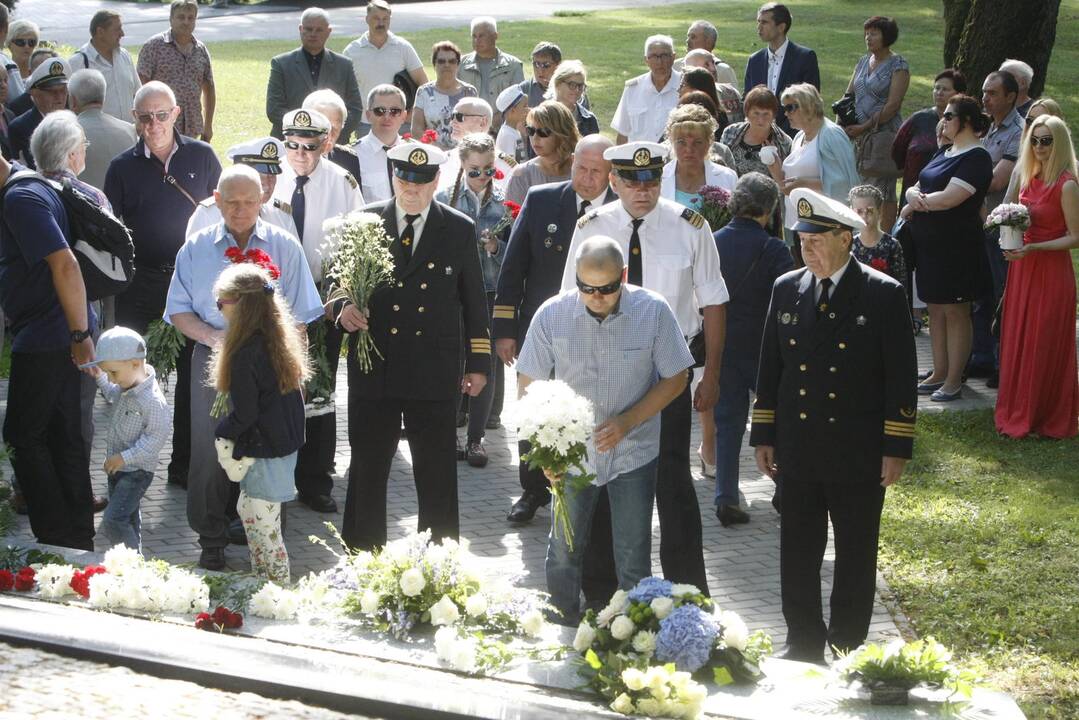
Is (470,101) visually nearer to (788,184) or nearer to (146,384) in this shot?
(788,184)

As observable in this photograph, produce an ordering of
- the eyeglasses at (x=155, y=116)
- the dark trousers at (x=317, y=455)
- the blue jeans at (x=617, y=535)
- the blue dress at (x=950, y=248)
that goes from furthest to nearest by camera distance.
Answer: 1. the blue dress at (x=950, y=248)
2. the eyeglasses at (x=155, y=116)
3. the dark trousers at (x=317, y=455)
4. the blue jeans at (x=617, y=535)

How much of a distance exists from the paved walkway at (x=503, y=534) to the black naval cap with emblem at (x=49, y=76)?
298 centimetres

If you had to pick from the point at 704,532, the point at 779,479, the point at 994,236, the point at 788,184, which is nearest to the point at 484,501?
the point at 704,532

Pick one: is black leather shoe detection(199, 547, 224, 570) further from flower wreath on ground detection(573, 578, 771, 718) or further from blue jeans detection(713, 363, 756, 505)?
blue jeans detection(713, 363, 756, 505)

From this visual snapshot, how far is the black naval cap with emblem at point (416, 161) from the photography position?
8.17 metres

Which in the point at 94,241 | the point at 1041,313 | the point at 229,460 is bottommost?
the point at 229,460

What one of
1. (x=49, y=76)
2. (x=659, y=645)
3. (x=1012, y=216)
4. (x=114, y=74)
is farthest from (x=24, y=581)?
(x=114, y=74)

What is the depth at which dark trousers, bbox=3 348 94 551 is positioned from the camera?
322 inches

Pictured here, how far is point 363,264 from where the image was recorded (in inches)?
317

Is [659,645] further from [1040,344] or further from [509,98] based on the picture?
[509,98]

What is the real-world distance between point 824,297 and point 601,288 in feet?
3.48

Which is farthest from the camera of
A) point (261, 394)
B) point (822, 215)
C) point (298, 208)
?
point (298, 208)

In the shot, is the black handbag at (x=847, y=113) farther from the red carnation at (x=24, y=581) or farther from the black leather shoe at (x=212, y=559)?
the red carnation at (x=24, y=581)

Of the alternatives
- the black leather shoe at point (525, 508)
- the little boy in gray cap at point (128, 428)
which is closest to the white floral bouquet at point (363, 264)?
the little boy in gray cap at point (128, 428)
